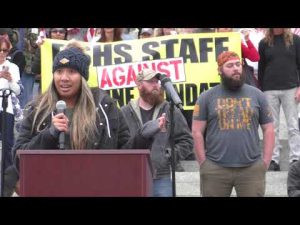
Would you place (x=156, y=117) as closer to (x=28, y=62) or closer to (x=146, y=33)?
(x=146, y=33)

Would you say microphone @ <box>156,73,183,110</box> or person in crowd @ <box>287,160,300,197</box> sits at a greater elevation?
microphone @ <box>156,73,183,110</box>

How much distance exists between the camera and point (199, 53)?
12.5 metres

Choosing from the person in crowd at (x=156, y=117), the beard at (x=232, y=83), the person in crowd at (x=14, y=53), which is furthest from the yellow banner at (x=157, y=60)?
the beard at (x=232, y=83)

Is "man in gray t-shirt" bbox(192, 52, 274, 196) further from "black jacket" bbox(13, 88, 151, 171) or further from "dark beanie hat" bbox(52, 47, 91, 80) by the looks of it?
"dark beanie hat" bbox(52, 47, 91, 80)

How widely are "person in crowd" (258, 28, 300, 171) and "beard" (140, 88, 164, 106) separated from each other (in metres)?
1.85

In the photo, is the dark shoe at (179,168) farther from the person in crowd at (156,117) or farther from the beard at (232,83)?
the beard at (232,83)

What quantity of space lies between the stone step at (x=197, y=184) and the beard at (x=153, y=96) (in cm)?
116

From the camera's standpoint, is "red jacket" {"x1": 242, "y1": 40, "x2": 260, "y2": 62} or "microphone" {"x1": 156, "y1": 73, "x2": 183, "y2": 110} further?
"red jacket" {"x1": 242, "y1": 40, "x2": 260, "y2": 62}

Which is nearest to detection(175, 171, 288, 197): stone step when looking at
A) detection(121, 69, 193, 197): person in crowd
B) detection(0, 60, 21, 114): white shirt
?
detection(121, 69, 193, 197): person in crowd

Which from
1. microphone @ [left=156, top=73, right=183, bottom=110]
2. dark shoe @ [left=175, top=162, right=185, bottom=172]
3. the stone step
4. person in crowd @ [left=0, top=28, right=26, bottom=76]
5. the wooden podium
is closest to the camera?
the wooden podium

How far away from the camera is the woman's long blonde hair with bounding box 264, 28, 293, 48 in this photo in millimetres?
11398

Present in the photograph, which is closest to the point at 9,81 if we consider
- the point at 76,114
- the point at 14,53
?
the point at 14,53

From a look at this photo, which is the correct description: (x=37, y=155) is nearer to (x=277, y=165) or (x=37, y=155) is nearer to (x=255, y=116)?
(x=255, y=116)
